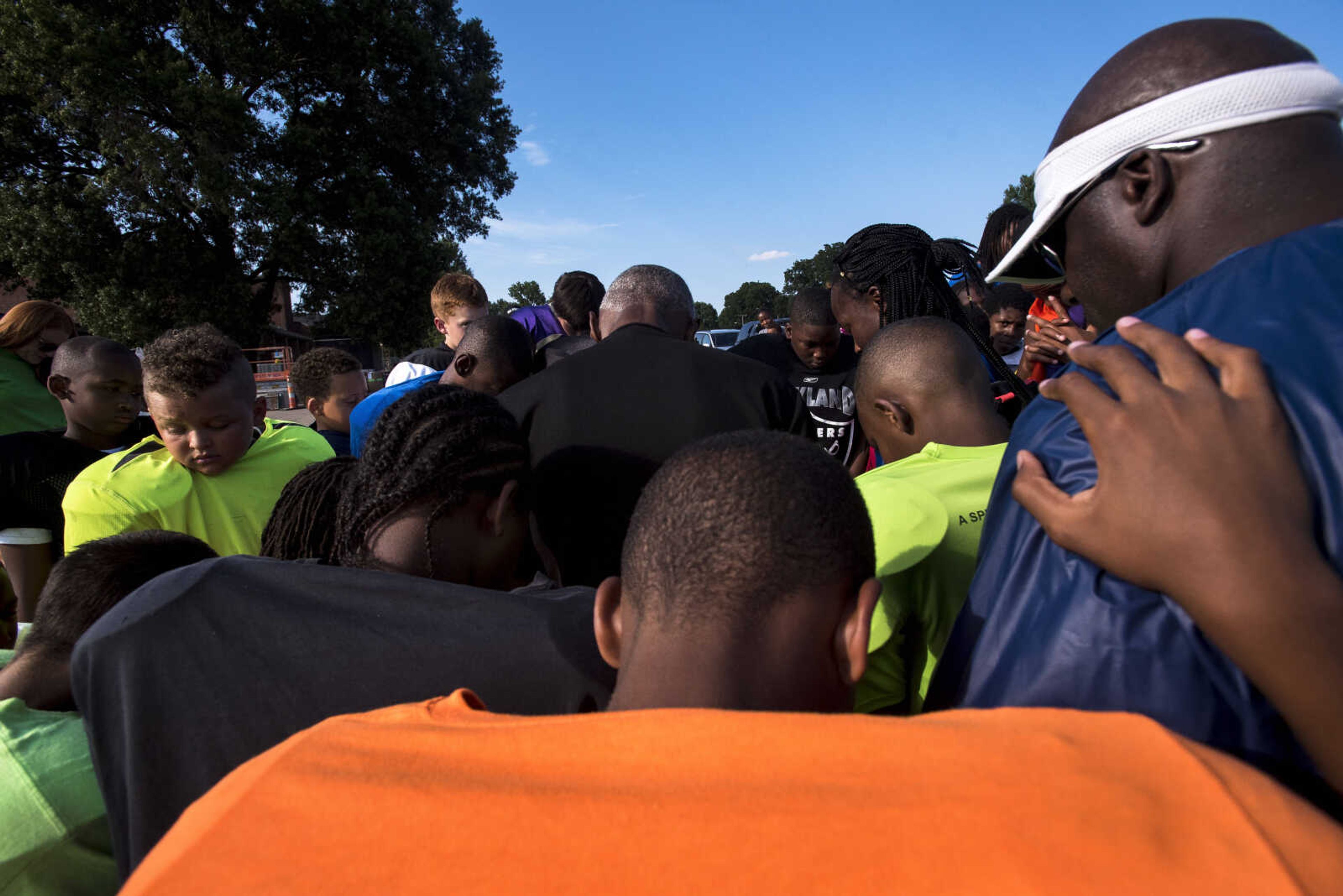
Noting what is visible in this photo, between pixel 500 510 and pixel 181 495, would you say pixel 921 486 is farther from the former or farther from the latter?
pixel 181 495

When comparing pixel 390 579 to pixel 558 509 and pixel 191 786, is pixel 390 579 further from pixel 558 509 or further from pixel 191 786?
pixel 558 509

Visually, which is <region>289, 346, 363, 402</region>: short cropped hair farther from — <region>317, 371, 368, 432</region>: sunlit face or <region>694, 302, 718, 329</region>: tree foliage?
<region>694, 302, 718, 329</region>: tree foliage

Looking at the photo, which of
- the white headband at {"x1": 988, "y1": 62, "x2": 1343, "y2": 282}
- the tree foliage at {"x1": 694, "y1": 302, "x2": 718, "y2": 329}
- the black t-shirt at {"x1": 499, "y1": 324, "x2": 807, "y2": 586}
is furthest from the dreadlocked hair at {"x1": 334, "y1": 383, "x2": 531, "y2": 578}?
the tree foliage at {"x1": 694, "y1": 302, "x2": 718, "y2": 329}

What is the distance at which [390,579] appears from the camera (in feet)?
4.33

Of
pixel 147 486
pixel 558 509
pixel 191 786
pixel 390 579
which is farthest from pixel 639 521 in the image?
pixel 147 486

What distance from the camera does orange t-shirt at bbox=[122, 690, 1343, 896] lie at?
25.7 inches

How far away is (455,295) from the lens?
5020mm

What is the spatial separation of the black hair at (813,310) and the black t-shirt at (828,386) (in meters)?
0.25

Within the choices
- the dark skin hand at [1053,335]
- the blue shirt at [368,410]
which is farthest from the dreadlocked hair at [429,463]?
the dark skin hand at [1053,335]

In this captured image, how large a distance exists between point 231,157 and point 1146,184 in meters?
22.4

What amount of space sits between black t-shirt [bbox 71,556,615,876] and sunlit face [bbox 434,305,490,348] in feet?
12.4

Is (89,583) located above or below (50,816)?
above

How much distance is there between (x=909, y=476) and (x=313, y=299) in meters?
22.2

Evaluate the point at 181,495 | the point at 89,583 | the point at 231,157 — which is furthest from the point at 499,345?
the point at 231,157
